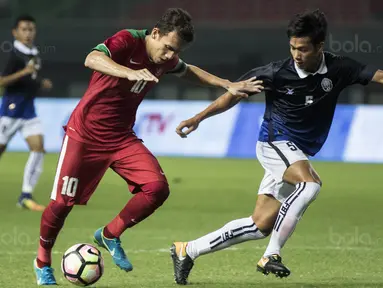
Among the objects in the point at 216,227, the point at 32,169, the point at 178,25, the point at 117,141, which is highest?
the point at 178,25

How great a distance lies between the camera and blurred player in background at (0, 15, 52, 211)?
12078 mm

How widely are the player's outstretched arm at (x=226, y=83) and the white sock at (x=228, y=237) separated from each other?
3.17ft

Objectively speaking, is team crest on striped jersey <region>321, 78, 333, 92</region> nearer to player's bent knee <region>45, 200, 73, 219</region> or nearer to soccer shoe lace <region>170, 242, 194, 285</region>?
soccer shoe lace <region>170, 242, 194, 285</region>

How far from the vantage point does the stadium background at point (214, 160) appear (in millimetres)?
8188

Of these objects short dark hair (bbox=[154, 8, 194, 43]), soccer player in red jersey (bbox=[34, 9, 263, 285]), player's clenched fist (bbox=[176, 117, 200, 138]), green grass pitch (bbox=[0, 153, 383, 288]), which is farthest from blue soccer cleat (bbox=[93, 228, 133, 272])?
short dark hair (bbox=[154, 8, 194, 43])

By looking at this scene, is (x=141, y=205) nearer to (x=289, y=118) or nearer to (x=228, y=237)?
(x=228, y=237)

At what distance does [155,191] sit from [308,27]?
162 centimetres

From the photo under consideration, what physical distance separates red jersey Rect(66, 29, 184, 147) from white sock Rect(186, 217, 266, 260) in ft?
3.13

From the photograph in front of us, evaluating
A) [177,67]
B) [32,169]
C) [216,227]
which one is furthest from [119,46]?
[32,169]

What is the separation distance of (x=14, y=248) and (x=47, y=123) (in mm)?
10775

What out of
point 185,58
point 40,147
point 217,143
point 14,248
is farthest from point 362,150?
point 14,248

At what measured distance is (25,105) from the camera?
12234mm

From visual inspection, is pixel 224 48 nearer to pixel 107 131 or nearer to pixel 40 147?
pixel 40 147

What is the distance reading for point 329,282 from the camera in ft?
23.8
